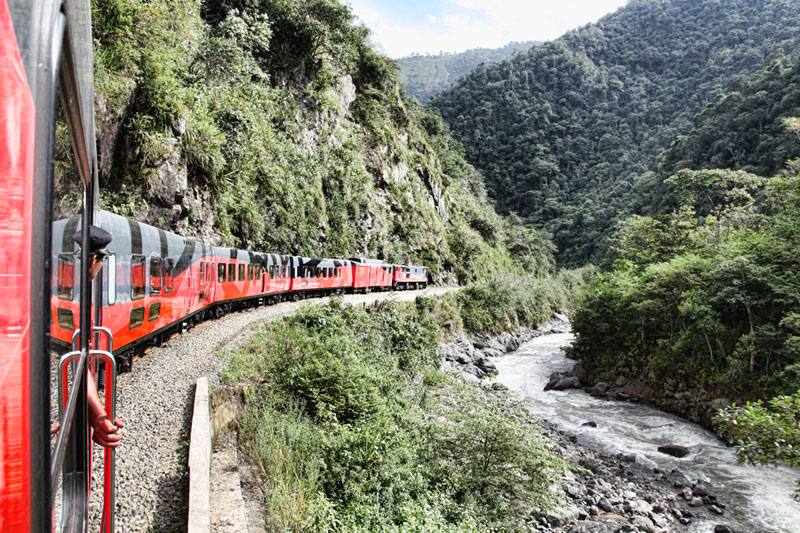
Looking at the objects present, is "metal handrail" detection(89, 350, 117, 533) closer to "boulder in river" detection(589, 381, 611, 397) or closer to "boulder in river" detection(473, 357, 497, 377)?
"boulder in river" detection(589, 381, 611, 397)

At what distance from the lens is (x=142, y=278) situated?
798 centimetres

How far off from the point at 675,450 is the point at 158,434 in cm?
1277

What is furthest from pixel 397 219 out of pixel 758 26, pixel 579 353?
pixel 758 26

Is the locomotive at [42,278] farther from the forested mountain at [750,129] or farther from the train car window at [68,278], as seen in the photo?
the forested mountain at [750,129]

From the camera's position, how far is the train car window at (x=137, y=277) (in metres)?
7.52

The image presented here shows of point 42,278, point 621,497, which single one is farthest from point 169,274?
point 621,497

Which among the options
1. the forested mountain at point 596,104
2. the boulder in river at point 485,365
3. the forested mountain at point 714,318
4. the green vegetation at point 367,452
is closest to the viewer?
the green vegetation at point 367,452

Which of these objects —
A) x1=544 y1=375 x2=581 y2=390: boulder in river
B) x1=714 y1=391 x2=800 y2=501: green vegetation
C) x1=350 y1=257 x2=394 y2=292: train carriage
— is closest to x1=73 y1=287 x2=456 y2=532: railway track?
x1=714 y1=391 x2=800 y2=501: green vegetation

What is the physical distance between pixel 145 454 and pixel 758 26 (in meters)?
118

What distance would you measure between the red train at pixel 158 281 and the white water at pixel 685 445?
10718mm

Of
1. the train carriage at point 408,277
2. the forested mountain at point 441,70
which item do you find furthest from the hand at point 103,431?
the forested mountain at point 441,70

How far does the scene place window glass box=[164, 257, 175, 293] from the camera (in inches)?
364

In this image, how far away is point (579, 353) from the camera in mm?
21422

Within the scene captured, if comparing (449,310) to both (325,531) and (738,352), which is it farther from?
(325,531)
